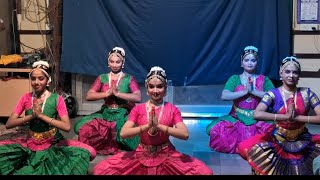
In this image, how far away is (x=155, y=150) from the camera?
345 centimetres

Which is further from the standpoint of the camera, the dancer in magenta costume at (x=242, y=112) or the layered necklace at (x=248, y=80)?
the layered necklace at (x=248, y=80)

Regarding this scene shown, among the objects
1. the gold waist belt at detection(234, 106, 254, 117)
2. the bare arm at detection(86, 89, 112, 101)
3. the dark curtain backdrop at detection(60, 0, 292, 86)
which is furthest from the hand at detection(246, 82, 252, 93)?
the bare arm at detection(86, 89, 112, 101)

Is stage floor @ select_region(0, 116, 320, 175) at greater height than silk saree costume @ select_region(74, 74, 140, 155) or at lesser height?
lesser

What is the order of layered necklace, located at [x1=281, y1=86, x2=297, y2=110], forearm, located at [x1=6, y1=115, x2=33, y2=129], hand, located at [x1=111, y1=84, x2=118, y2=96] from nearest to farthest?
forearm, located at [x1=6, y1=115, x2=33, y2=129] → layered necklace, located at [x1=281, y1=86, x2=297, y2=110] → hand, located at [x1=111, y1=84, x2=118, y2=96]

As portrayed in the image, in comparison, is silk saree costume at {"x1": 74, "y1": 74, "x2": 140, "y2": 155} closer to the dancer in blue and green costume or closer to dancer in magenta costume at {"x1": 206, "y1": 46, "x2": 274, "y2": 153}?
the dancer in blue and green costume

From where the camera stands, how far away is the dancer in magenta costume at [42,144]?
353cm

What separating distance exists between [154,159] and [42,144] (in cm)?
92

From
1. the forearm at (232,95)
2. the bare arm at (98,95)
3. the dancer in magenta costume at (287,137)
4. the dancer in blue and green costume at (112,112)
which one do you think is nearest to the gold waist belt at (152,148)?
the dancer in magenta costume at (287,137)

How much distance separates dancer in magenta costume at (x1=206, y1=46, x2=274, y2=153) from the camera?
4688 millimetres

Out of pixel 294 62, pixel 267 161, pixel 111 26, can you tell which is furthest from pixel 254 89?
pixel 111 26

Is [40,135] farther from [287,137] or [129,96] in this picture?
[287,137]

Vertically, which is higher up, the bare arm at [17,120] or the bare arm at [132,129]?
the bare arm at [17,120]

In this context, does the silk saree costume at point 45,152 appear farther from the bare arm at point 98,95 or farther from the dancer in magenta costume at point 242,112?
the dancer in magenta costume at point 242,112

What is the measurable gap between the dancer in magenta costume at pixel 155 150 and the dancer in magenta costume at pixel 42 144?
28 cm
